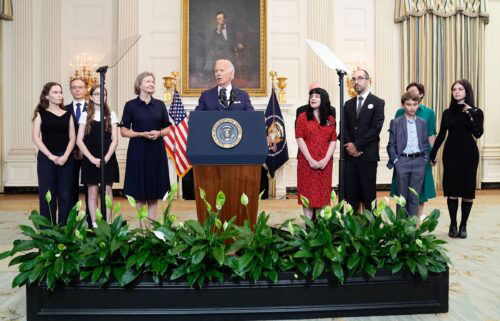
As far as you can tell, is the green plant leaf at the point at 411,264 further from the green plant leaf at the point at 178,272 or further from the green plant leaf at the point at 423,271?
the green plant leaf at the point at 178,272

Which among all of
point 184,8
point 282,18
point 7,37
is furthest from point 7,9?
point 282,18

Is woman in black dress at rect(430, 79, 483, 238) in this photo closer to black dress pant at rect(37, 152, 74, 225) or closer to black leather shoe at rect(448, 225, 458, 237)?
Answer: black leather shoe at rect(448, 225, 458, 237)

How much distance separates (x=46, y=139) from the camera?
442 centimetres

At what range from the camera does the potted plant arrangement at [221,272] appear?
248cm

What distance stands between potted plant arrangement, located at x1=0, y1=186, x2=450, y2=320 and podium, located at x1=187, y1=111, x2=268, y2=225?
30 cm

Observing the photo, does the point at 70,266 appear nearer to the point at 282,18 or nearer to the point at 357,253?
the point at 357,253

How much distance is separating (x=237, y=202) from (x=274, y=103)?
5388mm

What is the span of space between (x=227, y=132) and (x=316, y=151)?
1.71m

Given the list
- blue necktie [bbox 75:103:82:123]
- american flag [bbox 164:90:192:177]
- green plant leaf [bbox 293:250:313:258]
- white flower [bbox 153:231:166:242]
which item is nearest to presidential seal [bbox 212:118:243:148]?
white flower [bbox 153:231:166:242]

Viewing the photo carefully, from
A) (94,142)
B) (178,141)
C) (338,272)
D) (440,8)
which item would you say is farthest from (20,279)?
(440,8)

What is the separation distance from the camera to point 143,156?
4.16 metres

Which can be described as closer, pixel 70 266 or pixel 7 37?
pixel 70 266

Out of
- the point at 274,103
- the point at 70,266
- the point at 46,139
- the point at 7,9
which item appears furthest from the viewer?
the point at 7,9

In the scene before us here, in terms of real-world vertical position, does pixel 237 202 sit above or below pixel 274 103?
below
